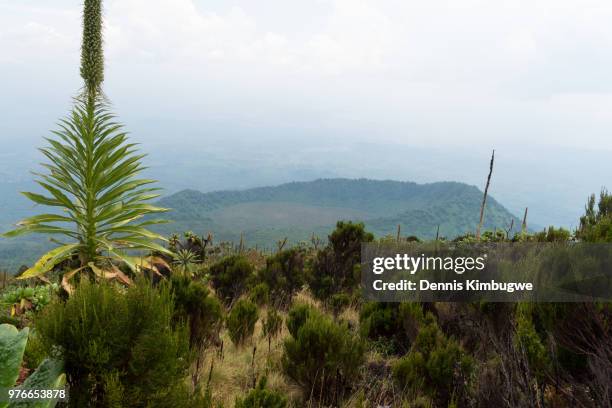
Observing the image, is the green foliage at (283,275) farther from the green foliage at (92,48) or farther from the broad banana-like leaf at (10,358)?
the broad banana-like leaf at (10,358)

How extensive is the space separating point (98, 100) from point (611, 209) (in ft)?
43.0

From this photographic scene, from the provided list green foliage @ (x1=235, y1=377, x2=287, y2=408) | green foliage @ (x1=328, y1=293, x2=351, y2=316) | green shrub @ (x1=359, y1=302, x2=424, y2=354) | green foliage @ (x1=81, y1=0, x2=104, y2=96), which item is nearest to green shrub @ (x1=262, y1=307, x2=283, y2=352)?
green shrub @ (x1=359, y1=302, x2=424, y2=354)

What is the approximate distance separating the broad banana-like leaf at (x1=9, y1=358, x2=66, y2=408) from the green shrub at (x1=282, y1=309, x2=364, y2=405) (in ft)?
6.98

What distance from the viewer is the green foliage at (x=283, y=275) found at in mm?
8703

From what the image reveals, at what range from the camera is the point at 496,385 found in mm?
3146

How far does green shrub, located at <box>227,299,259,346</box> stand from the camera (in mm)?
5180

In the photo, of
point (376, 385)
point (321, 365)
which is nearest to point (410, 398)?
point (376, 385)

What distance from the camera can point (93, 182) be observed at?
6188 mm

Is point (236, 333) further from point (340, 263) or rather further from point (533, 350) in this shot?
point (340, 263)

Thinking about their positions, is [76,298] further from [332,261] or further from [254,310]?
[332,261]

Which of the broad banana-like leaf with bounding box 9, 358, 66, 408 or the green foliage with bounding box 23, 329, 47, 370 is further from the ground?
the broad banana-like leaf with bounding box 9, 358, 66, 408

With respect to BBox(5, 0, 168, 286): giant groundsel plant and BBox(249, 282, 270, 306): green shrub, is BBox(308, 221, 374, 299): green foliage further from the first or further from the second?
BBox(5, 0, 168, 286): giant groundsel plant

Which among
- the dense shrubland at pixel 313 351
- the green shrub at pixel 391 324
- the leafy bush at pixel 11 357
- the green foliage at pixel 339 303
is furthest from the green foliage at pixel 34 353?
the green foliage at pixel 339 303

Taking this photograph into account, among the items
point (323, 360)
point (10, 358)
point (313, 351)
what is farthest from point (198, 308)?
point (10, 358)
